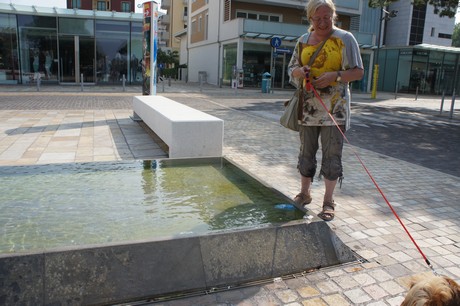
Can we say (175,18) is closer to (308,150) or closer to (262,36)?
(262,36)

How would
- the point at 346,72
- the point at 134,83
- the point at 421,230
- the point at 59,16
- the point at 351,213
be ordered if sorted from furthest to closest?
the point at 134,83
the point at 59,16
the point at 351,213
the point at 421,230
the point at 346,72

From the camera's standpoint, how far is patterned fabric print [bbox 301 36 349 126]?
383 centimetres

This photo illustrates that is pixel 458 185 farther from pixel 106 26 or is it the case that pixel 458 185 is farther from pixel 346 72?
pixel 106 26

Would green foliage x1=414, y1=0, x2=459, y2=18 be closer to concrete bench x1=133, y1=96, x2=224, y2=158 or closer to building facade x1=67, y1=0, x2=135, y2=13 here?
concrete bench x1=133, y1=96, x2=224, y2=158

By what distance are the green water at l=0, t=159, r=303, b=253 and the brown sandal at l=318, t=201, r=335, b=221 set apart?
0.47 metres

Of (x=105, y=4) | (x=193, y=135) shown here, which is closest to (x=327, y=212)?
(x=193, y=135)

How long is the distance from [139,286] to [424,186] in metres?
4.43

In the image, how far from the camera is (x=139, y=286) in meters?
2.66

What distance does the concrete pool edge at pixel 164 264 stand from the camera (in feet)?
8.14

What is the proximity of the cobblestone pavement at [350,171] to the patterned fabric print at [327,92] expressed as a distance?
1037mm

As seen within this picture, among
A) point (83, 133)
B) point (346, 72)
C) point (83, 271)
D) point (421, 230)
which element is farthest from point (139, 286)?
point (83, 133)

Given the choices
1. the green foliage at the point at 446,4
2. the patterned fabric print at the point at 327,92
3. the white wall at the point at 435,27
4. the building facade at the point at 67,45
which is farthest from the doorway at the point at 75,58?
the white wall at the point at 435,27

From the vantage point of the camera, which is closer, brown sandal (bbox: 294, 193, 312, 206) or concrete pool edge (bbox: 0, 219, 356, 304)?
concrete pool edge (bbox: 0, 219, 356, 304)

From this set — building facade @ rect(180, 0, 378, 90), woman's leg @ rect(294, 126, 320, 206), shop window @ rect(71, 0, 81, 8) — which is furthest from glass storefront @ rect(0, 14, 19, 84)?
shop window @ rect(71, 0, 81, 8)
